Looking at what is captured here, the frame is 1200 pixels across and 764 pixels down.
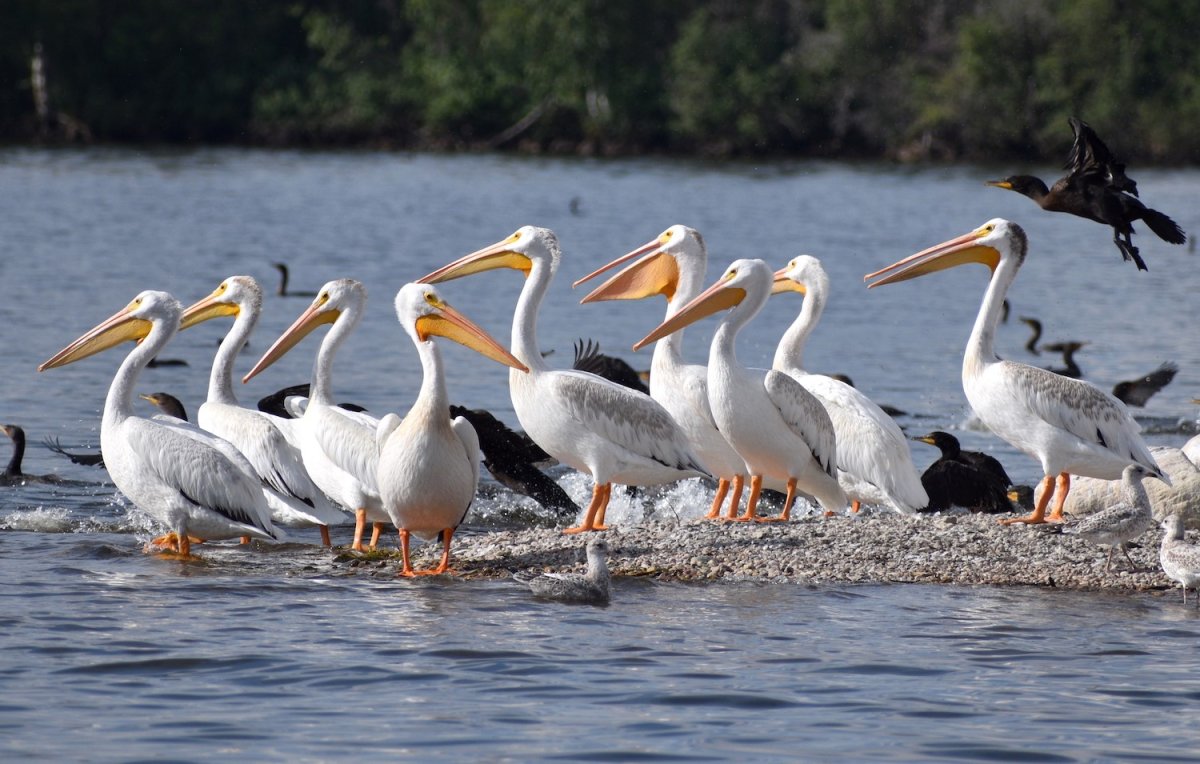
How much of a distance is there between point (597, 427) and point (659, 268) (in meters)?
1.49

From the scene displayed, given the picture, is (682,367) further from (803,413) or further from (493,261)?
(493,261)

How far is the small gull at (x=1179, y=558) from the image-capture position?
6.42m

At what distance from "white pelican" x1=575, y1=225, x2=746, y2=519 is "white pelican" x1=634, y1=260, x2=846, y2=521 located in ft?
0.56

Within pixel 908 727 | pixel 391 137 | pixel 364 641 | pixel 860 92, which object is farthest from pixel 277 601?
pixel 391 137

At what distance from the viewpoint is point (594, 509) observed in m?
7.47

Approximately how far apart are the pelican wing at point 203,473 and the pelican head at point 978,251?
3.02 meters

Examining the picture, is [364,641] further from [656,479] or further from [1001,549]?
[1001,549]

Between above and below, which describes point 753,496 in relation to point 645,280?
below

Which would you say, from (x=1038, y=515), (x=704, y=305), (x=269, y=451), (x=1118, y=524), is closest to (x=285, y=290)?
(x=269, y=451)

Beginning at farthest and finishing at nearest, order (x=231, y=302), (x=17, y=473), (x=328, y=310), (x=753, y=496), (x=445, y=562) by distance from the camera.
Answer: (x=17, y=473), (x=231, y=302), (x=328, y=310), (x=753, y=496), (x=445, y=562)

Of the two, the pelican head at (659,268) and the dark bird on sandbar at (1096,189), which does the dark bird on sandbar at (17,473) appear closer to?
the pelican head at (659,268)

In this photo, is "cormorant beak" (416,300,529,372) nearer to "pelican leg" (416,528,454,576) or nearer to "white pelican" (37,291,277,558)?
"pelican leg" (416,528,454,576)

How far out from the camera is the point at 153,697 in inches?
213

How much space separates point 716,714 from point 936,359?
35.9ft
